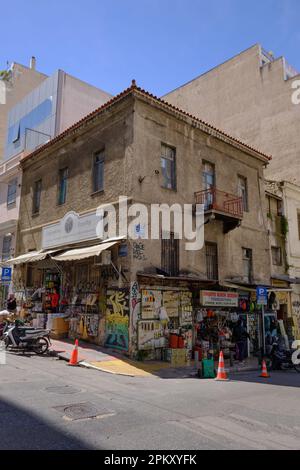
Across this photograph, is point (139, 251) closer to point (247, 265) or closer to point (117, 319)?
point (117, 319)

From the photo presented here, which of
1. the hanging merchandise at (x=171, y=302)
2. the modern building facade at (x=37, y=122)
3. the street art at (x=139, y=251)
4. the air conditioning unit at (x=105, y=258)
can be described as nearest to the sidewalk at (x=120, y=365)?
the hanging merchandise at (x=171, y=302)

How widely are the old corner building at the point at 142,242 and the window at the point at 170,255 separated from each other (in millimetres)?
42

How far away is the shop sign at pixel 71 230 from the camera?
15.9m

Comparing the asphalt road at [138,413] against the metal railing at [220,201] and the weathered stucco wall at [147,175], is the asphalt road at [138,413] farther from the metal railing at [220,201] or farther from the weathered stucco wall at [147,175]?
the metal railing at [220,201]

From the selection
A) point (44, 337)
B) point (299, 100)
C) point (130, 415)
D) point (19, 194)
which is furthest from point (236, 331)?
point (299, 100)

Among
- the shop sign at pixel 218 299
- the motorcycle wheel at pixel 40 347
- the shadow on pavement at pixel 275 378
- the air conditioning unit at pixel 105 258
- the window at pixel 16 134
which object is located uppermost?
the window at pixel 16 134

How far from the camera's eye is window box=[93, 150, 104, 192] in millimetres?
16625

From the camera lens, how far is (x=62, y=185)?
1897 centimetres

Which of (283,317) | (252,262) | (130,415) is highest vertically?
(252,262)

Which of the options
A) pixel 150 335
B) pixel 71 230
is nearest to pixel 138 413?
pixel 150 335

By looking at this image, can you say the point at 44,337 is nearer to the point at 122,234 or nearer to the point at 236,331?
the point at 122,234

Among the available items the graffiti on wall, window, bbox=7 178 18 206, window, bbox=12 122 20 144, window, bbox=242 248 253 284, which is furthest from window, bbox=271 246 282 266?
window, bbox=12 122 20 144

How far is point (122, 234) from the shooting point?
1446 centimetres
